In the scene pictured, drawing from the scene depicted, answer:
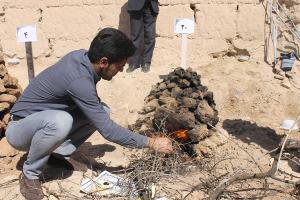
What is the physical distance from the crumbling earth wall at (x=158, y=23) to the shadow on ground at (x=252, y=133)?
58.1 inches

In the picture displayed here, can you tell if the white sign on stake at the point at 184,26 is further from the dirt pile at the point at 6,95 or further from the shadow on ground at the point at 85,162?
the dirt pile at the point at 6,95

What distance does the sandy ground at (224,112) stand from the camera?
144 inches

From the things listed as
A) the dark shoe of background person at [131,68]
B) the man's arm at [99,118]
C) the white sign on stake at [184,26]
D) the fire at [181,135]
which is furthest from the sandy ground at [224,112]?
the white sign on stake at [184,26]

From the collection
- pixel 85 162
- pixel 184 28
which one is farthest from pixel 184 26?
pixel 85 162

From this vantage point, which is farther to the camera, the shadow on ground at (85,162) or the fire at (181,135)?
the fire at (181,135)

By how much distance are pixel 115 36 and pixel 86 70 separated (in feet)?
1.10

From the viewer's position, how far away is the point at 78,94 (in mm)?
3059

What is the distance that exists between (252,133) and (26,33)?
269cm

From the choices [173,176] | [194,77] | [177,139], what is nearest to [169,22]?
[194,77]

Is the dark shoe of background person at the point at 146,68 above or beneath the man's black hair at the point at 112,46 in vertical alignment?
beneath

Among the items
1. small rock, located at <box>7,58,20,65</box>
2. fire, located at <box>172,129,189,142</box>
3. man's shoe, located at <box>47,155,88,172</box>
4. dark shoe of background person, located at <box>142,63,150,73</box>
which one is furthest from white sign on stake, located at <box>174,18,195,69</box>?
small rock, located at <box>7,58,20,65</box>

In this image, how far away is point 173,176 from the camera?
348 centimetres

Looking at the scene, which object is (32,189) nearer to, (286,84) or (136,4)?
(136,4)

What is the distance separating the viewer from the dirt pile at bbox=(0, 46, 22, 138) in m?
4.21
